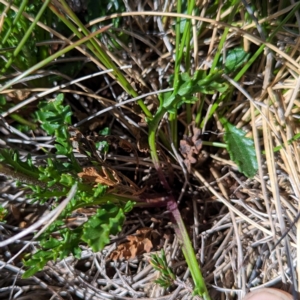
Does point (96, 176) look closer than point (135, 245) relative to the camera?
Yes

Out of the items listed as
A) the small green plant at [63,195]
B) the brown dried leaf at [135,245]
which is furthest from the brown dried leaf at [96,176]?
the brown dried leaf at [135,245]

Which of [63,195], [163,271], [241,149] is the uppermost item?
[241,149]

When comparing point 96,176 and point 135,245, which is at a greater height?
point 96,176

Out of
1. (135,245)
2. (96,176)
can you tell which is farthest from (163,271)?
(96,176)

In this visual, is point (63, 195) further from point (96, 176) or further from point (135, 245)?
point (135, 245)

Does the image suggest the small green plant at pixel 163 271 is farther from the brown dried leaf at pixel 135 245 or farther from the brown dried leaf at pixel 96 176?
the brown dried leaf at pixel 96 176

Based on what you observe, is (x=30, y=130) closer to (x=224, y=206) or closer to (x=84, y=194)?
(x=84, y=194)

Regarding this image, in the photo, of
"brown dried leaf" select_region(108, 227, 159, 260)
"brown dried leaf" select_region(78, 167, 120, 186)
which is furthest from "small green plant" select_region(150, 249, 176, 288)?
"brown dried leaf" select_region(78, 167, 120, 186)

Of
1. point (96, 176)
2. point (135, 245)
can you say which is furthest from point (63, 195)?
point (135, 245)

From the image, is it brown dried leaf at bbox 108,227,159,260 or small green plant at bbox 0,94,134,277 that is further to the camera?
brown dried leaf at bbox 108,227,159,260

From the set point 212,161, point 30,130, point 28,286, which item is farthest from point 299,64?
point 28,286

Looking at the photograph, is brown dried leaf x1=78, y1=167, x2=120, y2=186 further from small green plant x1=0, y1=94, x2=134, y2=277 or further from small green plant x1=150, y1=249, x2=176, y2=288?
small green plant x1=150, y1=249, x2=176, y2=288

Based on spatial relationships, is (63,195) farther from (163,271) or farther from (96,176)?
(163,271)
